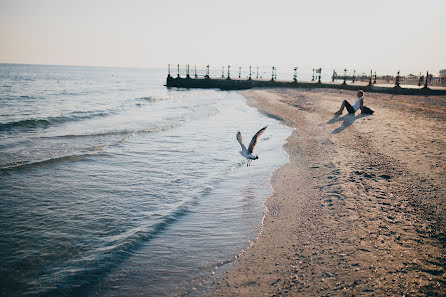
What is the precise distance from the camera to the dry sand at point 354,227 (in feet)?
11.1

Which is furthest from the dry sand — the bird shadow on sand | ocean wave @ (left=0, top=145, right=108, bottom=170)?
ocean wave @ (left=0, top=145, right=108, bottom=170)

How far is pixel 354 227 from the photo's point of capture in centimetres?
462

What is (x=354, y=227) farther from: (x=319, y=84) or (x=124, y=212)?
(x=319, y=84)

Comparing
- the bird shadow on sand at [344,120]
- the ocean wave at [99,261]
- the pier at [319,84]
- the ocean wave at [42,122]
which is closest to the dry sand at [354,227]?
the ocean wave at [99,261]

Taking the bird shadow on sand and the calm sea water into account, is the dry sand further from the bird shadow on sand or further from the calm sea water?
the bird shadow on sand

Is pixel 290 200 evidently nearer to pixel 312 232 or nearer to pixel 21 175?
pixel 312 232

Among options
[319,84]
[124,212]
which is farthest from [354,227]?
[319,84]

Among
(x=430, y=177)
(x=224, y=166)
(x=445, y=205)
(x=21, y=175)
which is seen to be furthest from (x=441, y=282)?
(x=21, y=175)

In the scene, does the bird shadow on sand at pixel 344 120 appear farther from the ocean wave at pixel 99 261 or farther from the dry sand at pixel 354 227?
the ocean wave at pixel 99 261

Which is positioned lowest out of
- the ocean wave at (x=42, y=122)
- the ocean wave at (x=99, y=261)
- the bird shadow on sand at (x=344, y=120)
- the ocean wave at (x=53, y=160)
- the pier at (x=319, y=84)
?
the ocean wave at (x=99, y=261)

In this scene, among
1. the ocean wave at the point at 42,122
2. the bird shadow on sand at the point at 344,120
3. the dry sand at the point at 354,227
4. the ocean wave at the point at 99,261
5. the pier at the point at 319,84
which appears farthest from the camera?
the pier at the point at 319,84

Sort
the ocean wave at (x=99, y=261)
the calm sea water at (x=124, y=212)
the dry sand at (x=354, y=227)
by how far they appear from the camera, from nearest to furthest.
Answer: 1. the dry sand at (x=354, y=227)
2. the ocean wave at (x=99, y=261)
3. the calm sea water at (x=124, y=212)

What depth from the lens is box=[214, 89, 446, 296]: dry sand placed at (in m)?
3.39

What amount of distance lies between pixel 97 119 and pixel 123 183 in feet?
45.0
